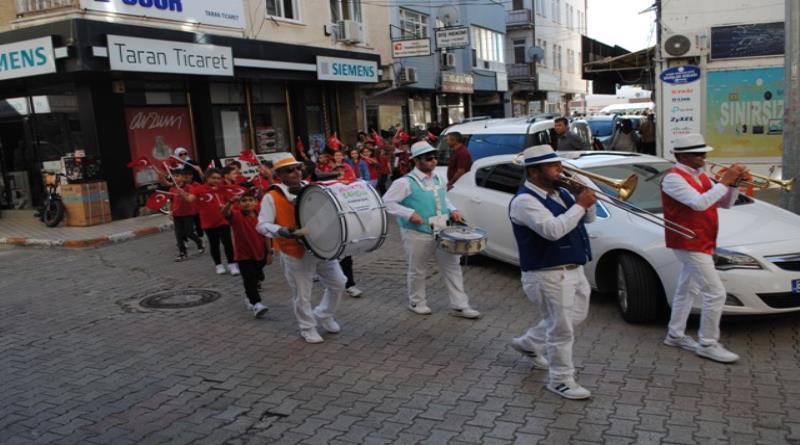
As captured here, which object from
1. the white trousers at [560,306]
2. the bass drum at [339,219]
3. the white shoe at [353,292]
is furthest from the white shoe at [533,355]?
the white shoe at [353,292]

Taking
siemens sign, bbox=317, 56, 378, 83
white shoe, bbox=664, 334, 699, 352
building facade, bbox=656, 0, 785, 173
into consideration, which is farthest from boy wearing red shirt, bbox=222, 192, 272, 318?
siemens sign, bbox=317, 56, 378, 83

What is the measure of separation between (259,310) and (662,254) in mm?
3803

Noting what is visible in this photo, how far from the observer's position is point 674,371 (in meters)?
4.90

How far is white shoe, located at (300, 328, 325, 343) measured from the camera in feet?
19.6

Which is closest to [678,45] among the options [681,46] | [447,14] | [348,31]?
[681,46]

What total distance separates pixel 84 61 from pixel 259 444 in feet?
32.7

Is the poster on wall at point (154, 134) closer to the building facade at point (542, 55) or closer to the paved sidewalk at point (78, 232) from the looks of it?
the paved sidewalk at point (78, 232)

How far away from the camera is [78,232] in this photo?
12.5m

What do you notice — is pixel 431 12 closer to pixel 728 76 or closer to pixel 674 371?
pixel 728 76

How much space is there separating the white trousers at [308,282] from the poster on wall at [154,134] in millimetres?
9541

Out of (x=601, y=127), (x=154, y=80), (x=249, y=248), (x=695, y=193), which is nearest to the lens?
(x=695, y=193)

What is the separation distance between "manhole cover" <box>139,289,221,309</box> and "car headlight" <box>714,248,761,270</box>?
5.21 metres

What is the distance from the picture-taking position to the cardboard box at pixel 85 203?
1302 centimetres

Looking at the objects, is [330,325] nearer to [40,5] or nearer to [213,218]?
[213,218]
